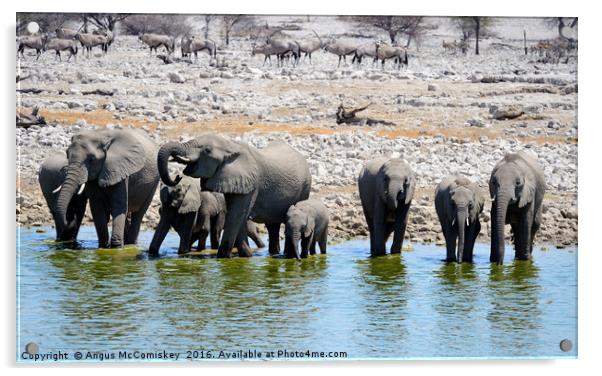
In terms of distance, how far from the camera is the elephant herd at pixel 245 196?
836 inches

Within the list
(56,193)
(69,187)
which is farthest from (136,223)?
(69,187)

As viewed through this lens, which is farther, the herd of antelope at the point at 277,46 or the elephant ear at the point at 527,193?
the elephant ear at the point at 527,193

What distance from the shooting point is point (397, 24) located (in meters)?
20.7

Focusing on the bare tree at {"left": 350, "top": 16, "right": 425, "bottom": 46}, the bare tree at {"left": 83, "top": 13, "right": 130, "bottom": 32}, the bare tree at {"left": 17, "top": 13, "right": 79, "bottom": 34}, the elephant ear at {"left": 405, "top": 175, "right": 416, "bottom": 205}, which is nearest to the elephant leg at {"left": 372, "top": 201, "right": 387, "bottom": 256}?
the elephant ear at {"left": 405, "top": 175, "right": 416, "bottom": 205}

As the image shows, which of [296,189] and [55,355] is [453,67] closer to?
[296,189]

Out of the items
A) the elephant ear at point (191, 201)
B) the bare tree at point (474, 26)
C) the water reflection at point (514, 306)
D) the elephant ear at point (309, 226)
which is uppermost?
the bare tree at point (474, 26)

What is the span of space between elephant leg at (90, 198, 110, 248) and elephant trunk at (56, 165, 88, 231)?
0.40 metres

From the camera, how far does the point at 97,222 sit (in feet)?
A: 71.5

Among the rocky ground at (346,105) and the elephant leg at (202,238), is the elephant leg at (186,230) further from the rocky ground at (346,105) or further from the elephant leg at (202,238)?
the rocky ground at (346,105)

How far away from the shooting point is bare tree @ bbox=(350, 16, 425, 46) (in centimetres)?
2044

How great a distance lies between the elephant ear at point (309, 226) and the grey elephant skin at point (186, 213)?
3.38 ft

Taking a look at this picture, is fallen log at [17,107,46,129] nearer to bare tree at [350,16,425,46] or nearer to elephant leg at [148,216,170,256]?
elephant leg at [148,216,170,256]

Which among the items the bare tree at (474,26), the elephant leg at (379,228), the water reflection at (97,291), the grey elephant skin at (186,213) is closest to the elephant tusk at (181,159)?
the grey elephant skin at (186,213)

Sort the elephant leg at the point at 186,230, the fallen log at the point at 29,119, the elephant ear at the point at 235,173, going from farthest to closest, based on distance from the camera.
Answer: the elephant leg at the point at 186,230 < the elephant ear at the point at 235,173 < the fallen log at the point at 29,119
